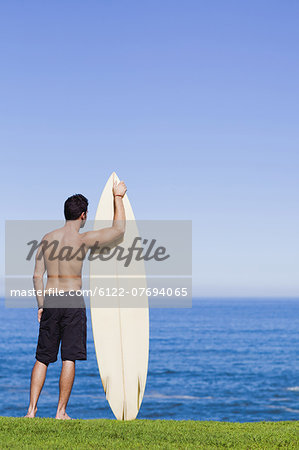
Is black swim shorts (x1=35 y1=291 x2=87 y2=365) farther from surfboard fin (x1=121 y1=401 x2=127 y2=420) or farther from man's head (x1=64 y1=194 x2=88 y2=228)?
surfboard fin (x1=121 y1=401 x2=127 y2=420)

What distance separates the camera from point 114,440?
4.11m

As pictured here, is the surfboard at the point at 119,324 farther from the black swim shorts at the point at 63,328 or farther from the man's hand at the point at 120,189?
the black swim shorts at the point at 63,328

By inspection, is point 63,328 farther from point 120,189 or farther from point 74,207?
point 120,189

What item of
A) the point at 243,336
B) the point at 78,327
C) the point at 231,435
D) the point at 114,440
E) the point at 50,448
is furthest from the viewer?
the point at 243,336

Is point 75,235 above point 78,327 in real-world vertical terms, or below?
above

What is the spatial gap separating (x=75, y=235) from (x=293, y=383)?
111 ft

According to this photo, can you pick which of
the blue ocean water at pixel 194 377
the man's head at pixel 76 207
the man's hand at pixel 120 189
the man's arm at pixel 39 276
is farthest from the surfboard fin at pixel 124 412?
the blue ocean water at pixel 194 377

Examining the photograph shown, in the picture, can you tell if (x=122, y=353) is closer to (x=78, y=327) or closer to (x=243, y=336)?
(x=78, y=327)

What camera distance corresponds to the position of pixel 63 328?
15.9 ft

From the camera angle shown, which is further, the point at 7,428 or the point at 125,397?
the point at 125,397

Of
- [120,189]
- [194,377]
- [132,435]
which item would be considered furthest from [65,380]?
[194,377]

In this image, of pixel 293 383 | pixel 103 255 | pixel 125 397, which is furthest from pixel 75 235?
pixel 293 383

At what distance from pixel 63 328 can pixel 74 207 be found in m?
1.13

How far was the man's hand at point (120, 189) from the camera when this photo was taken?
552 centimetres
